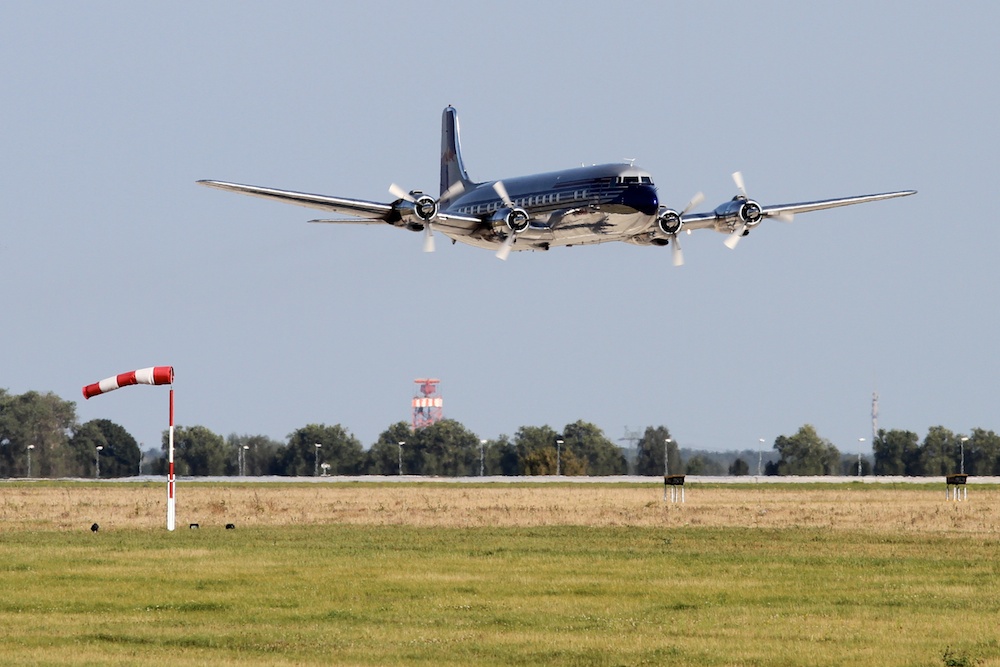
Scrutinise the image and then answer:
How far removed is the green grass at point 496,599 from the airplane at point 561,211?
22.7 m

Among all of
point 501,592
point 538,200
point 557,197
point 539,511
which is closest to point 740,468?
point 539,511

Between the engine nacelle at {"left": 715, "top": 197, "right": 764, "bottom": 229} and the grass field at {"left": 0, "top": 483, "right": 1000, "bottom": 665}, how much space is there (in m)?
20.9

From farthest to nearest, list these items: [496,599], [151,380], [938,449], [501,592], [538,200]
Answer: [938,449] → [538,200] → [151,380] → [501,592] → [496,599]

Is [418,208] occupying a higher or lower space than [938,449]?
higher

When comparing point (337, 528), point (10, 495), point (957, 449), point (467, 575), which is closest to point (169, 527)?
point (337, 528)

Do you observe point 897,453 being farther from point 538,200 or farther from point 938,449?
point 538,200

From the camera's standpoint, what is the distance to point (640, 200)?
61.2 meters

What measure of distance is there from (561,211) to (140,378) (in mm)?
24384

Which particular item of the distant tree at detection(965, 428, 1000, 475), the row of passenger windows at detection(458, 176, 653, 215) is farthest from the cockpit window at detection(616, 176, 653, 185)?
the distant tree at detection(965, 428, 1000, 475)

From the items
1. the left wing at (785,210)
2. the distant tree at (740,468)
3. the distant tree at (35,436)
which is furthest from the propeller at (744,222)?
the distant tree at (35,436)

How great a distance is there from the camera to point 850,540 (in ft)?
140

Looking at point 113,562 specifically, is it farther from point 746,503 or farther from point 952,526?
point 746,503

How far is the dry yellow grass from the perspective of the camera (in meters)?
52.1

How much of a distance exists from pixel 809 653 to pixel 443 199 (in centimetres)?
6513
